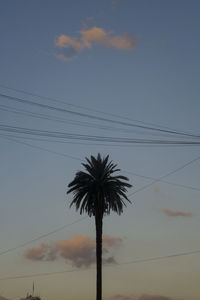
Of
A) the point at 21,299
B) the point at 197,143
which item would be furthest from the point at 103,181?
the point at 21,299

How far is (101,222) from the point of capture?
73.1 meters

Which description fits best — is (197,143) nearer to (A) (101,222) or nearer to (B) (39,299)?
(A) (101,222)

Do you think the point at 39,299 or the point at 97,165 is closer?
the point at 97,165

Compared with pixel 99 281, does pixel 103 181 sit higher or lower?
higher

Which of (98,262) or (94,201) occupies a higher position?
(94,201)

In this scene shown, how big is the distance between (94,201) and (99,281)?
1053 cm

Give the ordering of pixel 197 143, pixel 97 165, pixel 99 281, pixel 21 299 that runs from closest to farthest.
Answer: pixel 197 143
pixel 99 281
pixel 97 165
pixel 21 299

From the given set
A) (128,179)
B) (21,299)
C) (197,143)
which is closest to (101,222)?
(128,179)

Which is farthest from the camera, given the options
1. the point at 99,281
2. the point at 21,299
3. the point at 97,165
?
the point at 21,299

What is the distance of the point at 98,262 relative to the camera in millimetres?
71375

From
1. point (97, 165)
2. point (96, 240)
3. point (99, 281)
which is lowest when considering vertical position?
point (99, 281)

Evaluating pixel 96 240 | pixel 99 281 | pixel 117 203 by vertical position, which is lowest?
pixel 99 281

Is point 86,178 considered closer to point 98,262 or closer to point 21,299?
point 98,262

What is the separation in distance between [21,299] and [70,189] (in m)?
113
